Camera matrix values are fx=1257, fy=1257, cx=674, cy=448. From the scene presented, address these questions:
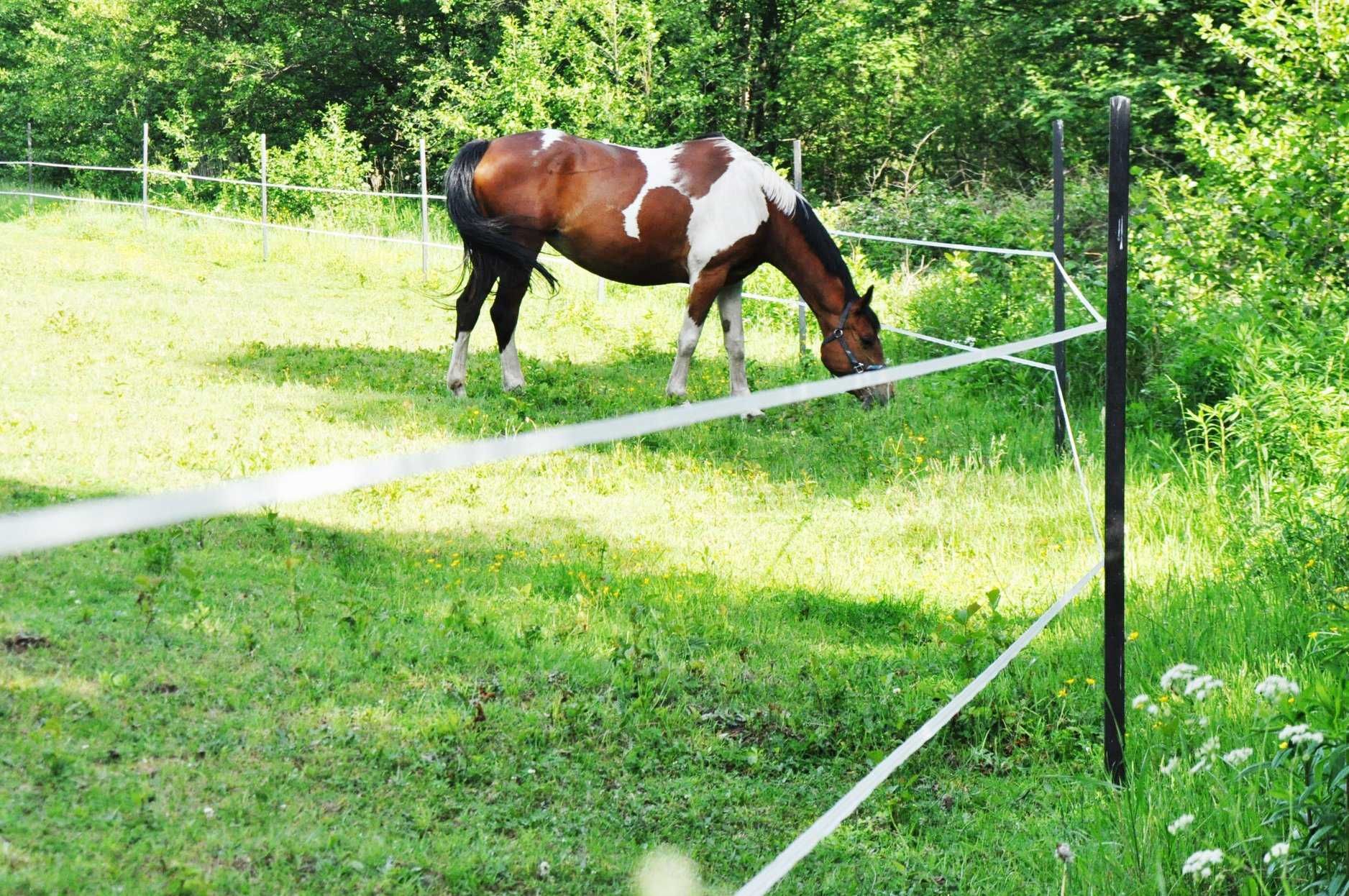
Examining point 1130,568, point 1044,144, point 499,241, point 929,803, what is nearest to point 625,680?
point 929,803

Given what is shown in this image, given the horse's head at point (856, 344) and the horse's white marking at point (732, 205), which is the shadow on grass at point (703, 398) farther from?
the horse's white marking at point (732, 205)

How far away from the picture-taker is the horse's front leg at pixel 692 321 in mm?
8312

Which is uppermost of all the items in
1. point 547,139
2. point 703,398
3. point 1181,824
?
point 547,139

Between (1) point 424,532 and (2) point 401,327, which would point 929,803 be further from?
(2) point 401,327

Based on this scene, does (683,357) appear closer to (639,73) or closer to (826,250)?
(826,250)

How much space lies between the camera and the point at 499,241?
321 inches

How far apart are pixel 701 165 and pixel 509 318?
164 centimetres

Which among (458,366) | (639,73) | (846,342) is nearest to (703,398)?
(846,342)

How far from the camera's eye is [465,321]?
8.41 meters

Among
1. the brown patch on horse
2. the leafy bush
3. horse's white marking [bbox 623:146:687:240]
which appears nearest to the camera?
the brown patch on horse

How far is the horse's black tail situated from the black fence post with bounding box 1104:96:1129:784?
205 inches

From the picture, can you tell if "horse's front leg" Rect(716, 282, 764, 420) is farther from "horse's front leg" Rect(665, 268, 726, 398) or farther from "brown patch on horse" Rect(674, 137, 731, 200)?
"brown patch on horse" Rect(674, 137, 731, 200)

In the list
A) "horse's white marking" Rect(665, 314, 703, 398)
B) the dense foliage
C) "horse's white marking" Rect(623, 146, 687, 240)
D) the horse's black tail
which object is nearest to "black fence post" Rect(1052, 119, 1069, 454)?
"horse's white marking" Rect(665, 314, 703, 398)

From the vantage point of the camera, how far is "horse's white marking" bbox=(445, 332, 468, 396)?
8.36 metres
